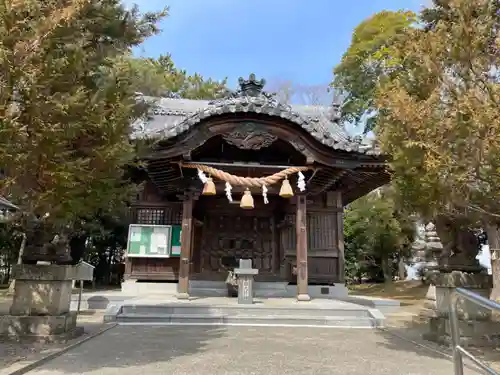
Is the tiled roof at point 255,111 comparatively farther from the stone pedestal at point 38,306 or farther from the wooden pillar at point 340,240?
the stone pedestal at point 38,306

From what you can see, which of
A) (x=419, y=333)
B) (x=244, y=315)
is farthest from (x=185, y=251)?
(x=419, y=333)

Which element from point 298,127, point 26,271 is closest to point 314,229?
point 298,127

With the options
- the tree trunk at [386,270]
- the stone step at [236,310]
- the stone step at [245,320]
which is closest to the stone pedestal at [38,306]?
the stone step at [245,320]

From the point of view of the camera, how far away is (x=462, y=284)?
267 inches

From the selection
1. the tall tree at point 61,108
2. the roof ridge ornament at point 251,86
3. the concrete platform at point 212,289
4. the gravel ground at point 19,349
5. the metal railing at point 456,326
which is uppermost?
the roof ridge ornament at point 251,86

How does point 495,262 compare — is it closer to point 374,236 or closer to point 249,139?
point 249,139

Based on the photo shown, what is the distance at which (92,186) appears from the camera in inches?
217

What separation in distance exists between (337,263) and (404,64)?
872 centimetres

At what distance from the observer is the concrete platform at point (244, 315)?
8.91m

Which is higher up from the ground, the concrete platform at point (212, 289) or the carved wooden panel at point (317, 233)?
the carved wooden panel at point (317, 233)

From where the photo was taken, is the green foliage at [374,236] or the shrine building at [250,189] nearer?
the shrine building at [250,189]

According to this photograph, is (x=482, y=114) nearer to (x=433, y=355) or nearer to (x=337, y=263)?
(x=433, y=355)

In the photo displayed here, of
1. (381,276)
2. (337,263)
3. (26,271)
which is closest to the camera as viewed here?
(26,271)

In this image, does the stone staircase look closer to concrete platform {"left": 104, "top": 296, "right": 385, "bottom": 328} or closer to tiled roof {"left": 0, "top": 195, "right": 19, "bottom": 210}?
concrete platform {"left": 104, "top": 296, "right": 385, "bottom": 328}
